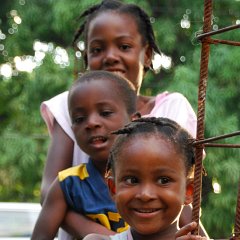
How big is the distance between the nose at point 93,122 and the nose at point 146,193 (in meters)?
0.69

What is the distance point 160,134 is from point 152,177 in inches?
6.5

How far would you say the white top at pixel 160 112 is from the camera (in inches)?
137

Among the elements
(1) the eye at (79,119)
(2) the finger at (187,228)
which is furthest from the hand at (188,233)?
(1) the eye at (79,119)

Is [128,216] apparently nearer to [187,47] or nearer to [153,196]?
[153,196]

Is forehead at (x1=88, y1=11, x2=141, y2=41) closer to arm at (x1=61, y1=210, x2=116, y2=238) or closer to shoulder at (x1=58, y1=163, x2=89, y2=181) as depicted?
shoulder at (x1=58, y1=163, x2=89, y2=181)

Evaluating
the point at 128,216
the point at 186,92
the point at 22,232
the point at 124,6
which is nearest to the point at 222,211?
the point at 186,92

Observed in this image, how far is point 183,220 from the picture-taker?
10.4 ft

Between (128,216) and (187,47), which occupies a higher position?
(187,47)

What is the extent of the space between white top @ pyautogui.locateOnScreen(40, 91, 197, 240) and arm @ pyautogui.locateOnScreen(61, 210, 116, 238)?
160 millimetres

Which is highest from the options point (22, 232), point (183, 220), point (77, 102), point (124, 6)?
point (124, 6)

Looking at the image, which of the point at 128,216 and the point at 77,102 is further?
the point at 77,102

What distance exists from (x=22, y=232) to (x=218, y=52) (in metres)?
2.51

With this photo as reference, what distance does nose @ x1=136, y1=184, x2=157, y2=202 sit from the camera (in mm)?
2559

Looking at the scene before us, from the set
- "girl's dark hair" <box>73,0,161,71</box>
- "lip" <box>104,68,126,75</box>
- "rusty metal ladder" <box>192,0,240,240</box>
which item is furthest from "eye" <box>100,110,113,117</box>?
"rusty metal ladder" <box>192,0,240,240</box>
